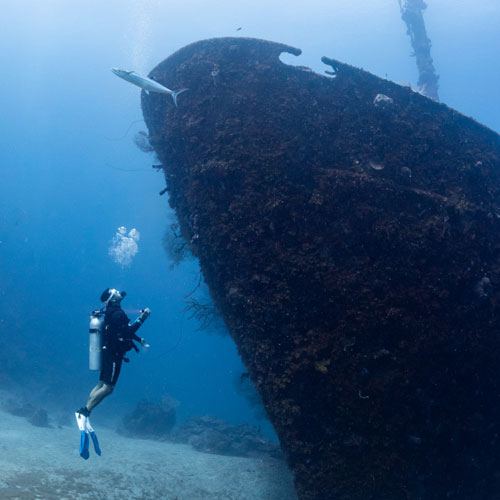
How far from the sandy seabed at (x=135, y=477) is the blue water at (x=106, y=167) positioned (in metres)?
7.90

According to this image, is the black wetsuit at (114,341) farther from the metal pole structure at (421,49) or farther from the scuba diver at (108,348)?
the metal pole structure at (421,49)

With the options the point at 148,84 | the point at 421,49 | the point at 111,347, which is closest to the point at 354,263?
the point at 148,84

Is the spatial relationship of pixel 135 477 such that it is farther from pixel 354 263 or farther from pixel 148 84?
pixel 148 84

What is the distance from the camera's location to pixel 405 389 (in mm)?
3383

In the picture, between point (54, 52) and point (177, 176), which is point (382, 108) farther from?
point (54, 52)

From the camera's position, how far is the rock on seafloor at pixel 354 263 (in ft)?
11.2

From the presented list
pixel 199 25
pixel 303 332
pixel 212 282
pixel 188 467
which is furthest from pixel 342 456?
pixel 199 25

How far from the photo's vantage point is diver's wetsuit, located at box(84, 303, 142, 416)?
537 centimetres

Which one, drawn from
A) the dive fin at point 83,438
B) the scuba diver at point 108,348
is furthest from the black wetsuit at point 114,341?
the dive fin at point 83,438

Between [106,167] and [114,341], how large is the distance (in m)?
130

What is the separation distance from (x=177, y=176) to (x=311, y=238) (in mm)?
2531

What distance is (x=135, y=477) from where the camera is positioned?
7.00 m

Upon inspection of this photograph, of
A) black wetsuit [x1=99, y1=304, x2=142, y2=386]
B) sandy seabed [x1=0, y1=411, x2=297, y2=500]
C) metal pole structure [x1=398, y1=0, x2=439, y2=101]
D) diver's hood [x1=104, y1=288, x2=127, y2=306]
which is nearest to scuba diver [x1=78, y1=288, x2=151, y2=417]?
black wetsuit [x1=99, y1=304, x2=142, y2=386]

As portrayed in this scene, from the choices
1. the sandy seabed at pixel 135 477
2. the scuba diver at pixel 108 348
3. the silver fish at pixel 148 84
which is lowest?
the sandy seabed at pixel 135 477
